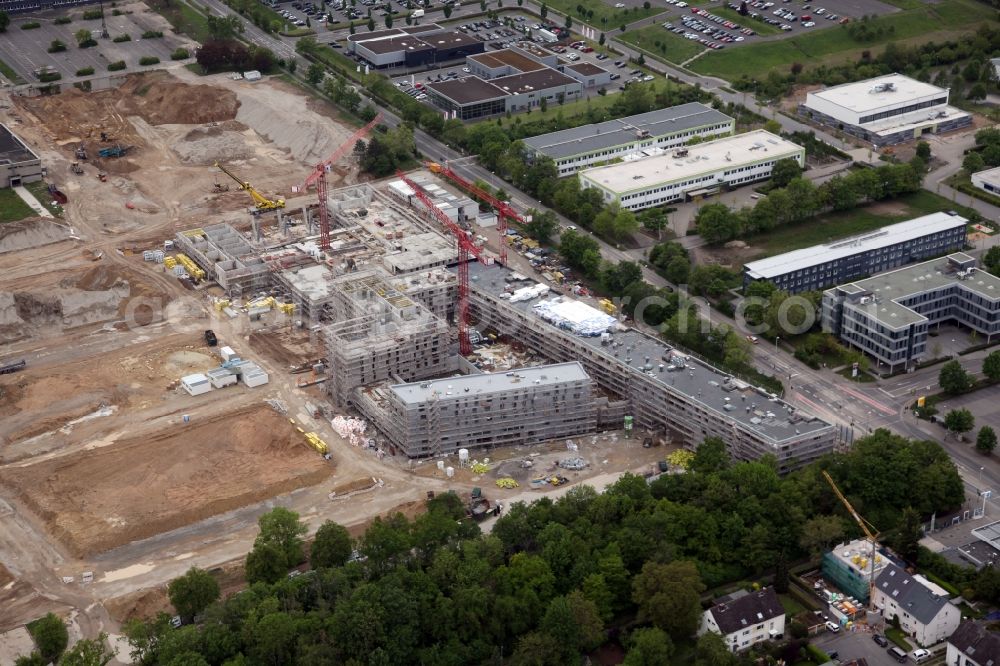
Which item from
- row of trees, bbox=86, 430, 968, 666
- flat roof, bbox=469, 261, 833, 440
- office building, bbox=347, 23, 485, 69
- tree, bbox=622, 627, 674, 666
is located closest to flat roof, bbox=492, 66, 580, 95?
office building, bbox=347, 23, 485, 69

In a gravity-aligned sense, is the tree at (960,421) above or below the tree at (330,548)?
above

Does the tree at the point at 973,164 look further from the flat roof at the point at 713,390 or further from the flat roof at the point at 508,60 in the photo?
the flat roof at the point at 508,60

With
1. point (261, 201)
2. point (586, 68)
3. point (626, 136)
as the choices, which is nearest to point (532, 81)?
point (586, 68)

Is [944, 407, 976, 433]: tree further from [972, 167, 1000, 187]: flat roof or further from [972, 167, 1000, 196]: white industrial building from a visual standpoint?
[972, 167, 1000, 187]: flat roof

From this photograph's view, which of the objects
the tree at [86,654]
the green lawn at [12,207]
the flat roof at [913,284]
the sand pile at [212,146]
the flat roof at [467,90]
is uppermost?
the flat roof at [913,284]

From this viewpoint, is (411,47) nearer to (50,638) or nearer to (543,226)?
(543,226)

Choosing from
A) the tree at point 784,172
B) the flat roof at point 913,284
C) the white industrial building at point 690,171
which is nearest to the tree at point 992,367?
the flat roof at point 913,284
